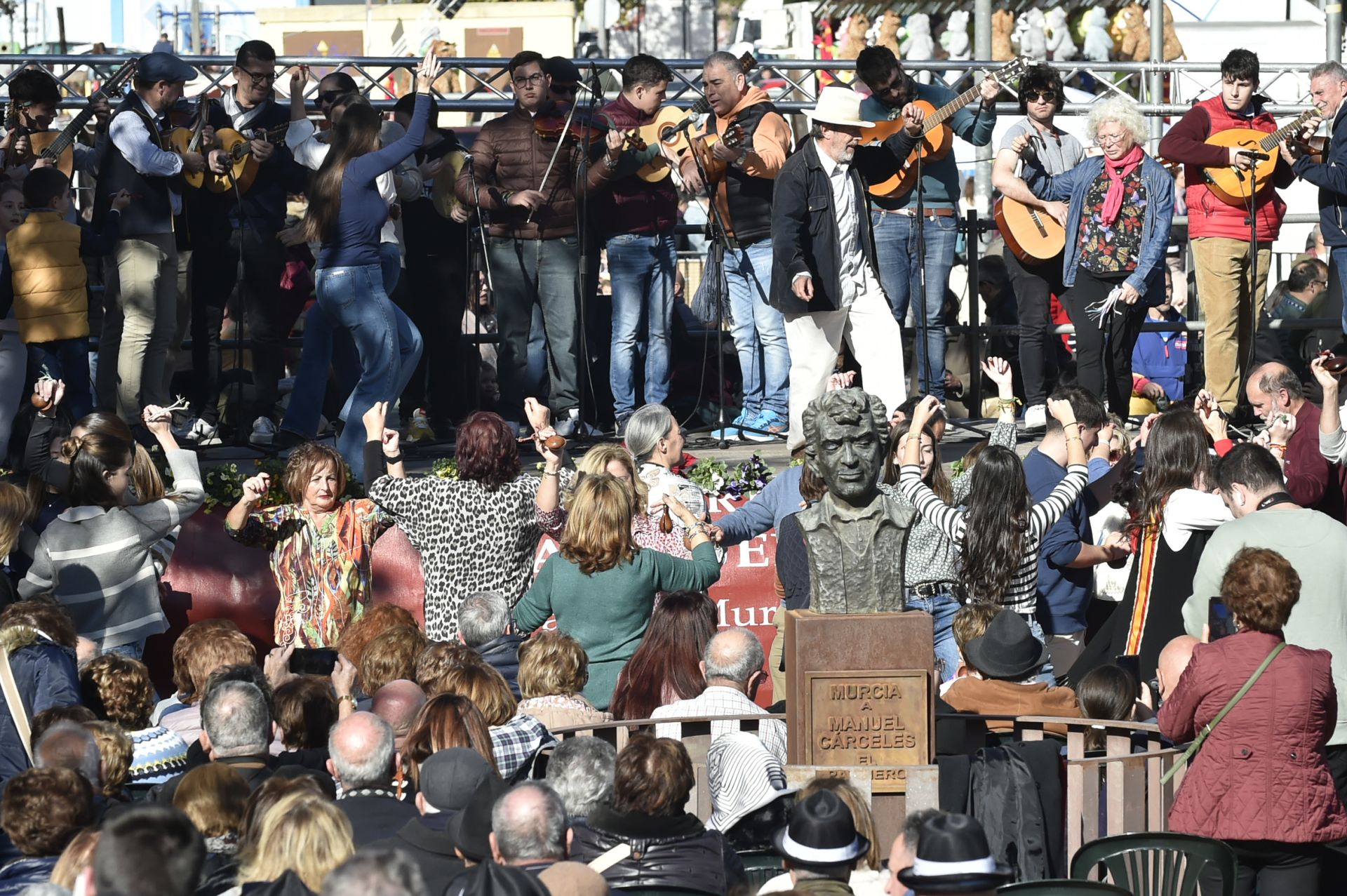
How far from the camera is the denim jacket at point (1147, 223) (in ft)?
33.8

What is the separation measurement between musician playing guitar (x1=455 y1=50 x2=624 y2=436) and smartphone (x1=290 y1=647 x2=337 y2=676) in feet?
11.0

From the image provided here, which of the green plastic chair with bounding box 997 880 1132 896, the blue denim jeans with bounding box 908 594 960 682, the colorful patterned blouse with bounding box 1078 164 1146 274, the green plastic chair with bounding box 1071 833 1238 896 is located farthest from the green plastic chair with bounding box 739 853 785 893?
the colorful patterned blouse with bounding box 1078 164 1146 274

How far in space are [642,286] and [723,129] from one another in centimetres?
98

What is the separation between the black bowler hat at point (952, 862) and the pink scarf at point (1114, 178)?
A: 640 cm

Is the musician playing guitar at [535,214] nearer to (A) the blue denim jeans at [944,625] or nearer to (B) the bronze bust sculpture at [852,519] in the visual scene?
(A) the blue denim jeans at [944,625]

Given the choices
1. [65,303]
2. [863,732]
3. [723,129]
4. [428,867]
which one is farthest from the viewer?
[723,129]

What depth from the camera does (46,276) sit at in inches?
379

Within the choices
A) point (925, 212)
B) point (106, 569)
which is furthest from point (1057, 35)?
point (106, 569)

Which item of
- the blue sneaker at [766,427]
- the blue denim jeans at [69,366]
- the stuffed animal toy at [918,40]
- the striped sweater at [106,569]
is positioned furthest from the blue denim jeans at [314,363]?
the stuffed animal toy at [918,40]

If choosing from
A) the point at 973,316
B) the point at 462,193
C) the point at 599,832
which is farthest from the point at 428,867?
the point at 973,316

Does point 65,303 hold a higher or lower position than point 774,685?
higher

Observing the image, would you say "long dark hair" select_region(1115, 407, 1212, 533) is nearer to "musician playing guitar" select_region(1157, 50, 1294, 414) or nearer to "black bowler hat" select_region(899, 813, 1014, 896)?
"musician playing guitar" select_region(1157, 50, 1294, 414)

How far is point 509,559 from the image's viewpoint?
812 cm

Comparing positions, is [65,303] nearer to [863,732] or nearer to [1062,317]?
[863,732]
